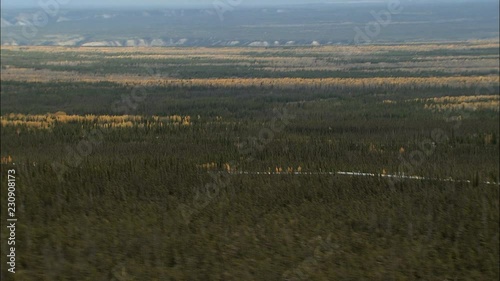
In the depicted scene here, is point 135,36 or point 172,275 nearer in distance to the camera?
point 172,275

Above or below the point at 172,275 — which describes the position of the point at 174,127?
below

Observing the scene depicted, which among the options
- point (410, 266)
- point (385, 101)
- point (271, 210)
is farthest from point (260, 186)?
point (385, 101)

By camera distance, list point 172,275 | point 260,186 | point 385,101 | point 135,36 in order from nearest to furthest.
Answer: point 172,275
point 260,186
point 385,101
point 135,36

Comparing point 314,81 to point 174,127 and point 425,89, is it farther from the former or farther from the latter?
point 174,127

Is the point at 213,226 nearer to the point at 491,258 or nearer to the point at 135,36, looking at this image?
the point at 491,258

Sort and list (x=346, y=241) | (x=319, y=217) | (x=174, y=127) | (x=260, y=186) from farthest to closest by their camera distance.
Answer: (x=174, y=127) → (x=260, y=186) → (x=319, y=217) → (x=346, y=241)

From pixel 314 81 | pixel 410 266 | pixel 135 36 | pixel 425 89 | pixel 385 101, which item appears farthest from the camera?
pixel 135 36

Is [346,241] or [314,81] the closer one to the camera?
[346,241]

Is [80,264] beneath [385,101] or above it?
above

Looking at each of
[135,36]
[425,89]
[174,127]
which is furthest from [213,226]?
[135,36]
